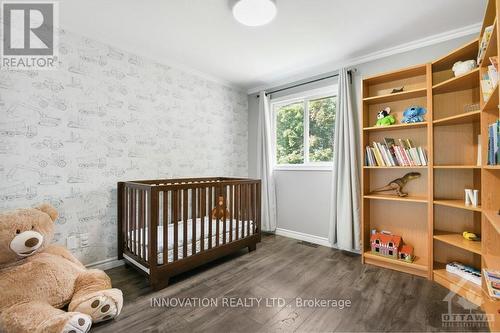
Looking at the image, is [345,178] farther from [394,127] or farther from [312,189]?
[394,127]

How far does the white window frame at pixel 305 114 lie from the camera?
296 centimetres

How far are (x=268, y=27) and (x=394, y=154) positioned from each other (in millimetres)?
1720

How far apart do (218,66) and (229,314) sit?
2.68m

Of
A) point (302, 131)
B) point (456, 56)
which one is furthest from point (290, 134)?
point (456, 56)

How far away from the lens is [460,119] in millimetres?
1905

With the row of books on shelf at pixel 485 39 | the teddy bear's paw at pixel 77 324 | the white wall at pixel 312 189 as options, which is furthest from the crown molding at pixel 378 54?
the teddy bear's paw at pixel 77 324

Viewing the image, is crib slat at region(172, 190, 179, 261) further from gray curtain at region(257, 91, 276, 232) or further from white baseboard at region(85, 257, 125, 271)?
gray curtain at region(257, 91, 276, 232)

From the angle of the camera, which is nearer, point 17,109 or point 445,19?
point 17,109

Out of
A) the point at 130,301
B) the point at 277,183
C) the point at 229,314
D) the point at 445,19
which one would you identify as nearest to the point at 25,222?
the point at 130,301

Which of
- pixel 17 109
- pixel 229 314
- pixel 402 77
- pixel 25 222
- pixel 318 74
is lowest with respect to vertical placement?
pixel 229 314

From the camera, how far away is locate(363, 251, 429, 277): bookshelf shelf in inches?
81.9

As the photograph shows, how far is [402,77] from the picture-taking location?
2.36 meters

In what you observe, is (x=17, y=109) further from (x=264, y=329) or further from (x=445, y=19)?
(x=445, y=19)

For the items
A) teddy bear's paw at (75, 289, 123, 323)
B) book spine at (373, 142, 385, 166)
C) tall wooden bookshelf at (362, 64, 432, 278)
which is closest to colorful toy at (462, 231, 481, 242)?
tall wooden bookshelf at (362, 64, 432, 278)
